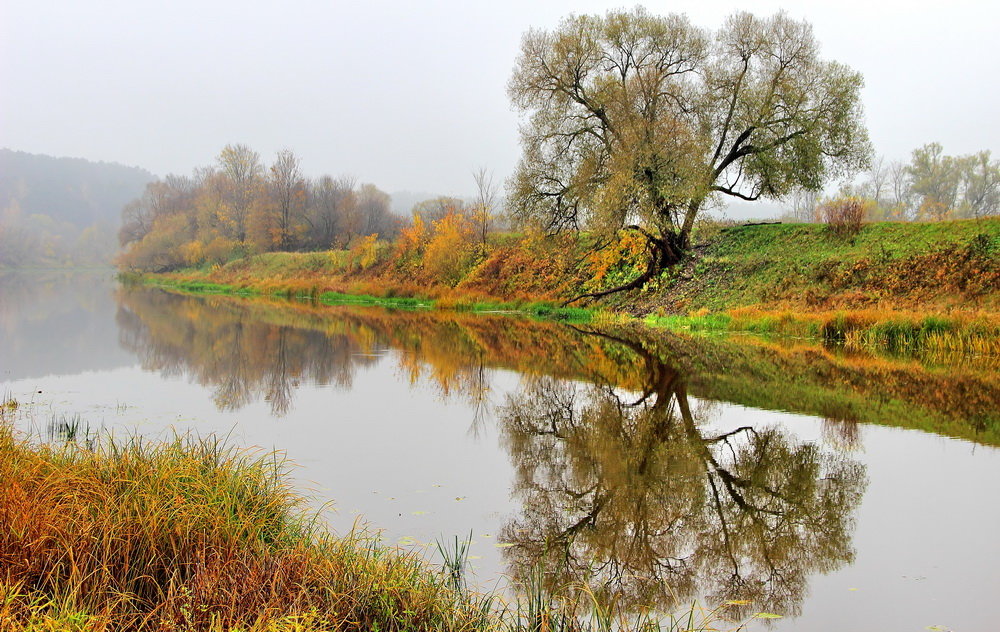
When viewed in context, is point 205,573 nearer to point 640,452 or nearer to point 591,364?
point 640,452

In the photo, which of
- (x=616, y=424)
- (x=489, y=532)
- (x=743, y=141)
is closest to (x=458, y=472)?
(x=489, y=532)

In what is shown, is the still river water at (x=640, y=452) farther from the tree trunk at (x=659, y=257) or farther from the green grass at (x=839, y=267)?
the tree trunk at (x=659, y=257)

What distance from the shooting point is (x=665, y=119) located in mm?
25219

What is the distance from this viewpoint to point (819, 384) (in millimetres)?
11641

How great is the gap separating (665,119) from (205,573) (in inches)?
979

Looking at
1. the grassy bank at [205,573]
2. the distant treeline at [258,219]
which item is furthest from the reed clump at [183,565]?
the distant treeline at [258,219]

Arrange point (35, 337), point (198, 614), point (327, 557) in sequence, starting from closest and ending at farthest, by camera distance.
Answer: point (198, 614), point (327, 557), point (35, 337)

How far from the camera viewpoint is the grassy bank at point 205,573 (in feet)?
10.6

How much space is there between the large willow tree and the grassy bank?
2109 centimetres

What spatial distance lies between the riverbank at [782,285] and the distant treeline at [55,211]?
112 meters

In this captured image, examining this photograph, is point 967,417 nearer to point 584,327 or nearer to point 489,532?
point 489,532

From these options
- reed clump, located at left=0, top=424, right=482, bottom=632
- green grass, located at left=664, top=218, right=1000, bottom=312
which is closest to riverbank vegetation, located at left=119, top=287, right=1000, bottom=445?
green grass, located at left=664, top=218, right=1000, bottom=312

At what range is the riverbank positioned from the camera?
1711 cm

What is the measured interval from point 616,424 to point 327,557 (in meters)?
5.39
